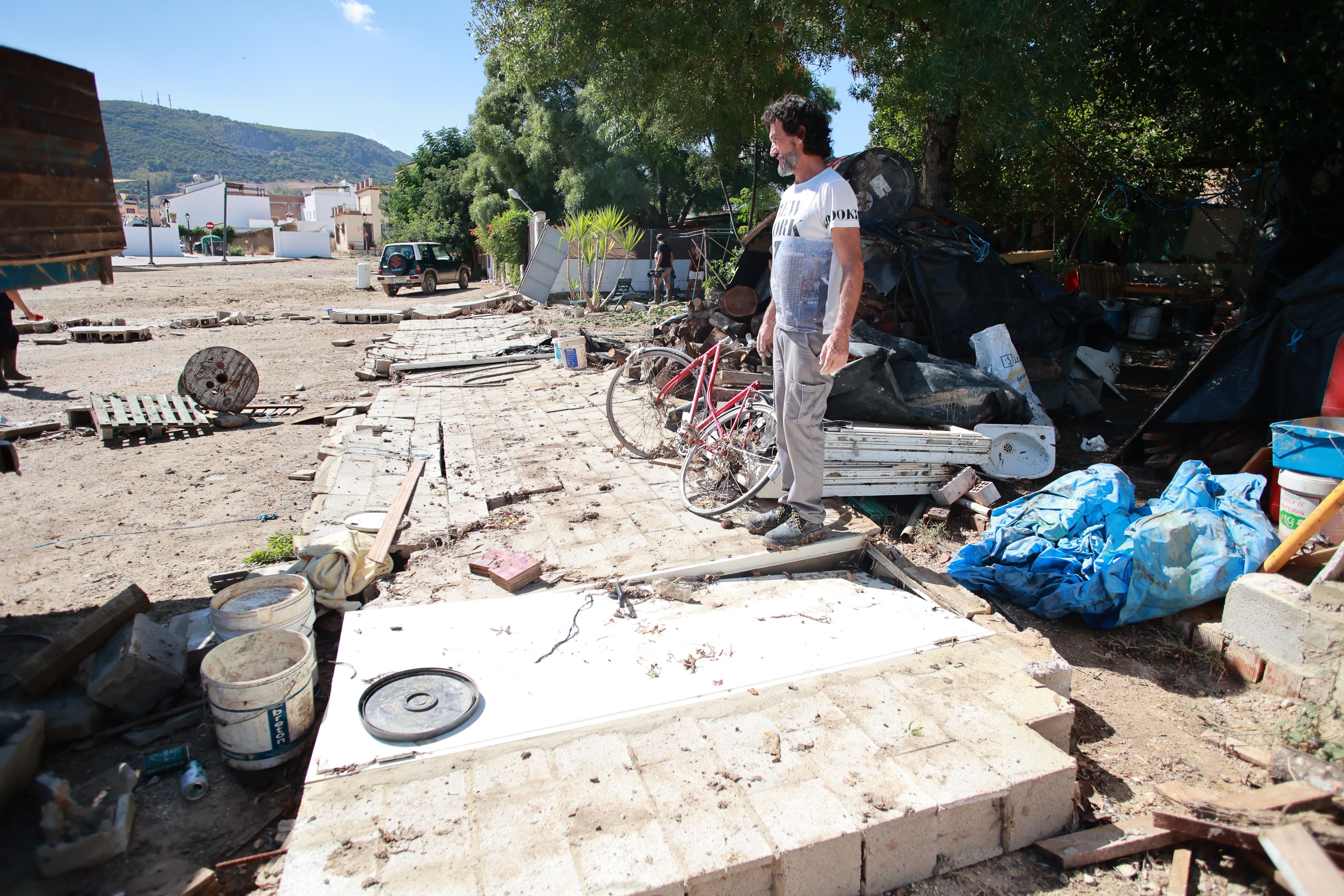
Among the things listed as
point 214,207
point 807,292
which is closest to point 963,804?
point 807,292

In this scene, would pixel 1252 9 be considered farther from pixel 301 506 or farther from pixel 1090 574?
pixel 301 506

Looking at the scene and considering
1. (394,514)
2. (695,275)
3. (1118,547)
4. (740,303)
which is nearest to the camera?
(1118,547)

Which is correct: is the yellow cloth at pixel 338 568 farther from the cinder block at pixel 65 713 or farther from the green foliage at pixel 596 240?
the green foliage at pixel 596 240

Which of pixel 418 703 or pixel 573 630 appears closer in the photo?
pixel 418 703

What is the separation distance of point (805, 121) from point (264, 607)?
10.4ft

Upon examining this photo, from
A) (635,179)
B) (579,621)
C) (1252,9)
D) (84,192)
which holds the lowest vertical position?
(579,621)

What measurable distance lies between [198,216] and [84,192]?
83.7 metres

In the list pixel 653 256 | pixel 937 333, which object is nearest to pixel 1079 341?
pixel 937 333

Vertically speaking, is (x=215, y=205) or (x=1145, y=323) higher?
(x=215, y=205)

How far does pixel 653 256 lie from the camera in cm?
2295

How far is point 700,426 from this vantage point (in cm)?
485

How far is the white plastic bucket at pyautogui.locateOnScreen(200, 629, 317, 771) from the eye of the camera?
2.46 metres

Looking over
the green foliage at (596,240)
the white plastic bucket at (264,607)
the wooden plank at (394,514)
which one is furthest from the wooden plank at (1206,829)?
the green foliage at (596,240)

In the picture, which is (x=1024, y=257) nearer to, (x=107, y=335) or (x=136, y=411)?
(x=136, y=411)
